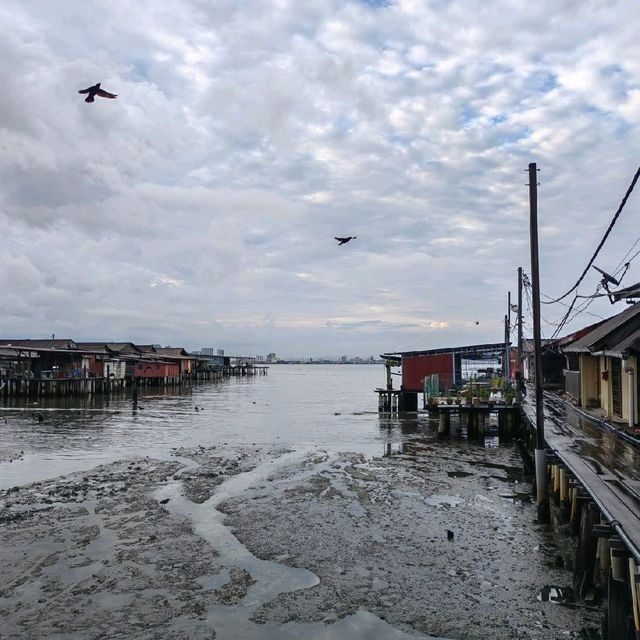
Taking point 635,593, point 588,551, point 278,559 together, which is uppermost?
point 635,593

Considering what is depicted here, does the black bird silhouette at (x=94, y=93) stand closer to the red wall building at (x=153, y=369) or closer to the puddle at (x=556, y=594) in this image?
the puddle at (x=556, y=594)

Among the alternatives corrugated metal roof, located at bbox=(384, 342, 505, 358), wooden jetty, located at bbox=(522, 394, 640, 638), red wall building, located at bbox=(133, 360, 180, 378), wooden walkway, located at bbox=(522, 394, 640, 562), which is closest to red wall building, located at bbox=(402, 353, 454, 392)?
corrugated metal roof, located at bbox=(384, 342, 505, 358)

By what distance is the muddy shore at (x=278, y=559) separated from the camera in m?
8.94

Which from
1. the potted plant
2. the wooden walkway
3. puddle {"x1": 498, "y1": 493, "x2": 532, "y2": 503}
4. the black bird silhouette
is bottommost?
puddle {"x1": 498, "y1": 493, "x2": 532, "y2": 503}

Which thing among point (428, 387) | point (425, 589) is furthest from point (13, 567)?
point (428, 387)

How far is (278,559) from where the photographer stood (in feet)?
38.7

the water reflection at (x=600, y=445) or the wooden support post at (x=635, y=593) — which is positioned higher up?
the water reflection at (x=600, y=445)

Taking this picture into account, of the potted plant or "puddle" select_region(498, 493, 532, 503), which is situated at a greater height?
the potted plant

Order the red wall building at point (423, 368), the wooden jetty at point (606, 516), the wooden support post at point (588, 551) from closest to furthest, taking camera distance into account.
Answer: the wooden jetty at point (606, 516) → the wooden support post at point (588, 551) → the red wall building at point (423, 368)

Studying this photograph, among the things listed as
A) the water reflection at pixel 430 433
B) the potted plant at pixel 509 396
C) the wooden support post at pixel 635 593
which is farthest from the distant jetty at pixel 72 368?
the wooden support post at pixel 635 593

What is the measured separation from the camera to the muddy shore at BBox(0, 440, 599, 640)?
894 cm

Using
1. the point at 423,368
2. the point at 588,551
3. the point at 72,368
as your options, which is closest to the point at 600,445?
the point at 588,551

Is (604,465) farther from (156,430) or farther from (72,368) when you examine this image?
(72,368)

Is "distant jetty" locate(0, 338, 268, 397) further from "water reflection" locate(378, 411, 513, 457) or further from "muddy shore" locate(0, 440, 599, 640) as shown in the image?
"muddy shore" locate(0, 440, 599, 640)
